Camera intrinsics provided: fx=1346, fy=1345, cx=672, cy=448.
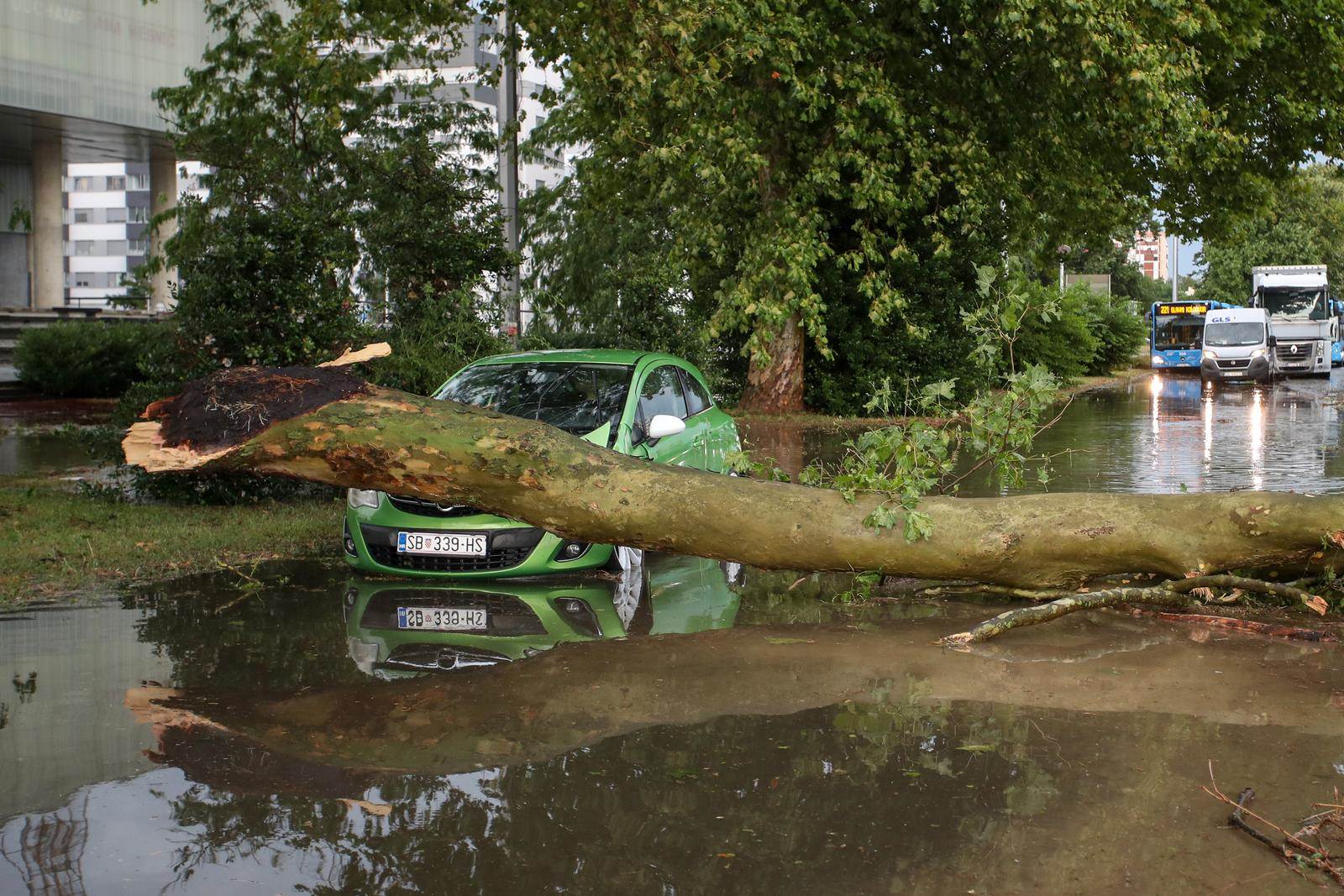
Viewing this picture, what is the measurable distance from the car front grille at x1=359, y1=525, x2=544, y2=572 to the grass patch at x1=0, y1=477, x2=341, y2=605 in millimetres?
1096

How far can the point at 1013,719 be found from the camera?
5.75 meters

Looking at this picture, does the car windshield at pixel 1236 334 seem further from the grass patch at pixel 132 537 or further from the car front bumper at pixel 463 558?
the car front bumper at pixel 463 558

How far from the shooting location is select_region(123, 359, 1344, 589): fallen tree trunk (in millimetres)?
7035

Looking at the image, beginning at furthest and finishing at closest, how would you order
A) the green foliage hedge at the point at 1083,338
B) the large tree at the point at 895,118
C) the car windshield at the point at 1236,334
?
the car windshield at the point at 1236,334 < the green foliage hedge at the point at 1083,338 < the large tree at the point at 895,118

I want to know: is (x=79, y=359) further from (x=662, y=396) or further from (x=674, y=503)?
(x=674, y=503)

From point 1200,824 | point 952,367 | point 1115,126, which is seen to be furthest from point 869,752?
point 952,367

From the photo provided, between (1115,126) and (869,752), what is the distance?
15.8m

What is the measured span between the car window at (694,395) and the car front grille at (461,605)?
9.75ft

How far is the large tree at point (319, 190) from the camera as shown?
1206 cm

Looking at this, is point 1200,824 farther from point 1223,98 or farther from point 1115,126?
point 1223,98

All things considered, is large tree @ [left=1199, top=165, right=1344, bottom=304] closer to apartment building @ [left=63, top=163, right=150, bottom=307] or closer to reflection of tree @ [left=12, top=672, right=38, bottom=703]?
reflection of tree @ [left=12, top=672, right=38, bottom=703]

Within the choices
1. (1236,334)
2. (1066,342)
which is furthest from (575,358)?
(1236,334)

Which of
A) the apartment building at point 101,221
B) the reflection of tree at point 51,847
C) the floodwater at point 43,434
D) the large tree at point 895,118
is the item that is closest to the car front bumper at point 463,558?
the reflection of tree at point 51,847

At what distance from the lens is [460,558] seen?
888cm
